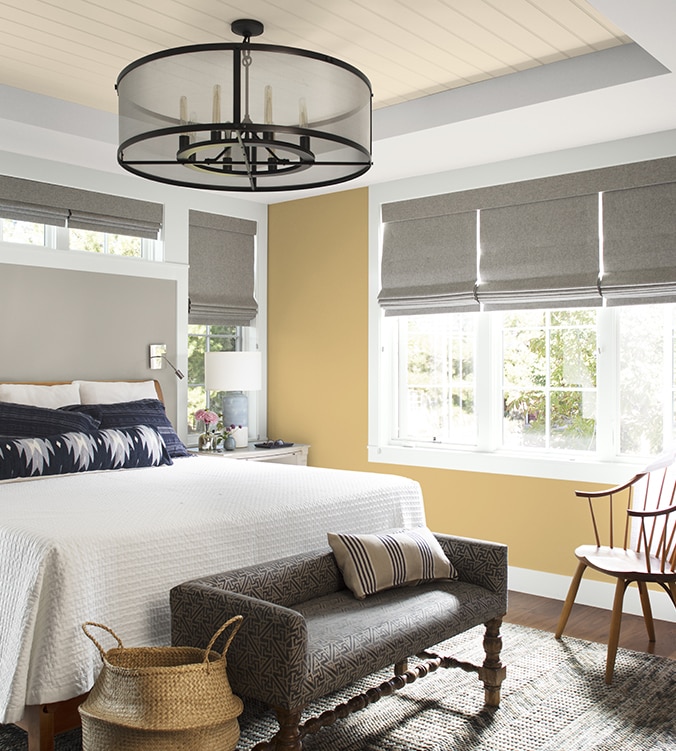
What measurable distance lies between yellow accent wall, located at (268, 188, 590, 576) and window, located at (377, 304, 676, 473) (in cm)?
20

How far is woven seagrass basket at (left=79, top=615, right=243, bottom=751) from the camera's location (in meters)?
2.12

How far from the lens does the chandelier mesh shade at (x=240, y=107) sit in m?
2.52

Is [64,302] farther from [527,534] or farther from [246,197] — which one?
[527,534]

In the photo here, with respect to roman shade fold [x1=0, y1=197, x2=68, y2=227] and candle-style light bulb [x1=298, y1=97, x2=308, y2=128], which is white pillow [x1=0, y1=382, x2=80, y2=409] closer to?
roman shade fold [x1=0, y1=197, x2=68, y2=227]

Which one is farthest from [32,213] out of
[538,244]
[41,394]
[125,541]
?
[538,244]

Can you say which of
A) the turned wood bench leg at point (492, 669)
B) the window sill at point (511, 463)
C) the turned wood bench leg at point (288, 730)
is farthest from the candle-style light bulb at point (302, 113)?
the window sill at point (511, 463)

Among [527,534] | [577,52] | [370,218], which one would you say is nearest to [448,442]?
[527,534]

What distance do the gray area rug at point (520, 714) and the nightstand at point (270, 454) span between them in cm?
213

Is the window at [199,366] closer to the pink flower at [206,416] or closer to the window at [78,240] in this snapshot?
the pink flower at [206,416]

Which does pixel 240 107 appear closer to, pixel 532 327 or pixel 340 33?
pixel 340 33

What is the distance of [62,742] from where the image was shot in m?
2.73

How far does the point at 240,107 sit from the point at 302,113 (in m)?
0.22

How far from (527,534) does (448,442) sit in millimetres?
802

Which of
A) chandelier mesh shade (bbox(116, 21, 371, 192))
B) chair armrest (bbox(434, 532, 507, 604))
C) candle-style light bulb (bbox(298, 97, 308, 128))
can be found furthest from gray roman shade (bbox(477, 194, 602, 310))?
candle-style light bulb (bbox(298, 97, 308, 128))
